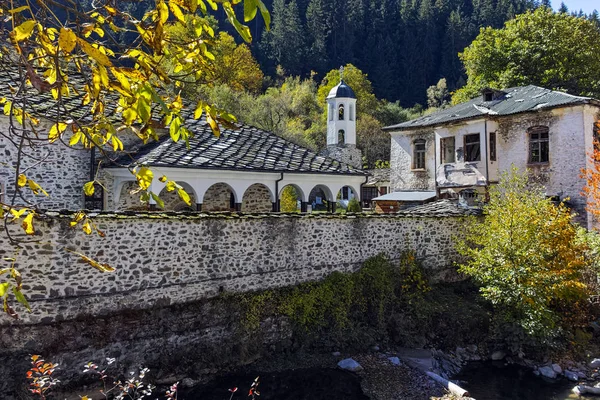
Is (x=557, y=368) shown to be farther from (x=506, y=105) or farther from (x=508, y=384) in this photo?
(x=506, y=105)

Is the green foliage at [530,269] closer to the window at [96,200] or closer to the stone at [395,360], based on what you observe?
the stone at [395,360]

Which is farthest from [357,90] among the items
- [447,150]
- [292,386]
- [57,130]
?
[57,130]

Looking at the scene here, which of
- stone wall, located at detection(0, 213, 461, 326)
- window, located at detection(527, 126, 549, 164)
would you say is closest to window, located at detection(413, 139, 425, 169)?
window, located at detection(527, 126, 549, 164)

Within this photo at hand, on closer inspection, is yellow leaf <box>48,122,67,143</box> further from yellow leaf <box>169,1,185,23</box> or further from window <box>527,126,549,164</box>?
window <box>527,126,549,164</box>

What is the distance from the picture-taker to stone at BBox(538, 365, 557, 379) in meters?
11.2

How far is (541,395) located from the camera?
1031 cm

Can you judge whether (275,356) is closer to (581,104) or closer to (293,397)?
(293,397)

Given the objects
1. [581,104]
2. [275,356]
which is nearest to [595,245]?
[581,104]

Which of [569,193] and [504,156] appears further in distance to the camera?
[504,156]

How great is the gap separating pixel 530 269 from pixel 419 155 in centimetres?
1063

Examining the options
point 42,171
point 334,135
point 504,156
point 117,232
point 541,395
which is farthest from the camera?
point 334,135

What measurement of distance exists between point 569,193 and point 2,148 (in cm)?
1829

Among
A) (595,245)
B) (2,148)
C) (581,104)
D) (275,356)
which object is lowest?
(275,356)

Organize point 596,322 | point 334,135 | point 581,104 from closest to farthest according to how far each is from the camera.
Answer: point 596,322 → point 581,104 → point 334,135
